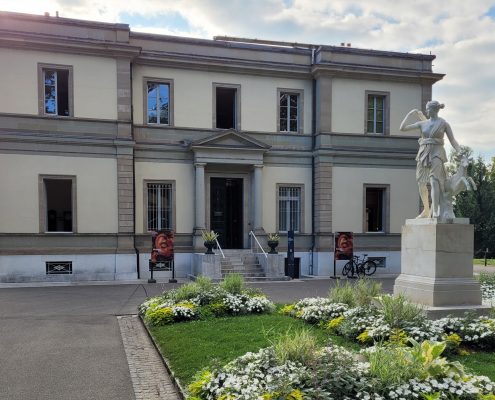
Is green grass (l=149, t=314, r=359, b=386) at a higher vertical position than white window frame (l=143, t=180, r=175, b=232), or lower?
lower

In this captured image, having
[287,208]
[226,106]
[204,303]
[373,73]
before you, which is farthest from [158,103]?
[204,303]

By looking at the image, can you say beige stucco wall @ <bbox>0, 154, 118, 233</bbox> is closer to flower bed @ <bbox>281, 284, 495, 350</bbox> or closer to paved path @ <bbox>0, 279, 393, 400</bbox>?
paved path @ <bbox>0, 279, 393, 400</bbox>

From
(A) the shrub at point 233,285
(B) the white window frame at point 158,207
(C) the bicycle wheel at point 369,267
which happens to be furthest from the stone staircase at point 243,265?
(A) the shrub at point 233,285

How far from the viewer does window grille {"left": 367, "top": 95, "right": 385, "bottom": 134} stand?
69.7 feet

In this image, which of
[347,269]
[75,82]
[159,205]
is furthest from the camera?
[347,269]

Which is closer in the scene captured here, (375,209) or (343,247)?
(343,247)

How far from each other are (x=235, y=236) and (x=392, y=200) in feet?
24.6

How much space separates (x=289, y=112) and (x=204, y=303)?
12656 mm

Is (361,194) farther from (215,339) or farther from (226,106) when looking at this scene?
(215,339)

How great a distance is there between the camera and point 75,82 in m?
17.5

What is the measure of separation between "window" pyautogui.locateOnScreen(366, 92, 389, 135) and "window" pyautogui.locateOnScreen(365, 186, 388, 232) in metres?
2.76

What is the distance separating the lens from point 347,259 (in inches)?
763

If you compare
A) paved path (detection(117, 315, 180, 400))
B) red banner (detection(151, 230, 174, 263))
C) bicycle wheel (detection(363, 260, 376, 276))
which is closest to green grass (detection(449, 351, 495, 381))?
paved path (detection(117, 315, 180, 400))

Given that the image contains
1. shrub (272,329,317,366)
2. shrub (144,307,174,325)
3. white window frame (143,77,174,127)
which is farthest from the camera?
white window frame (143,77,174,127)
